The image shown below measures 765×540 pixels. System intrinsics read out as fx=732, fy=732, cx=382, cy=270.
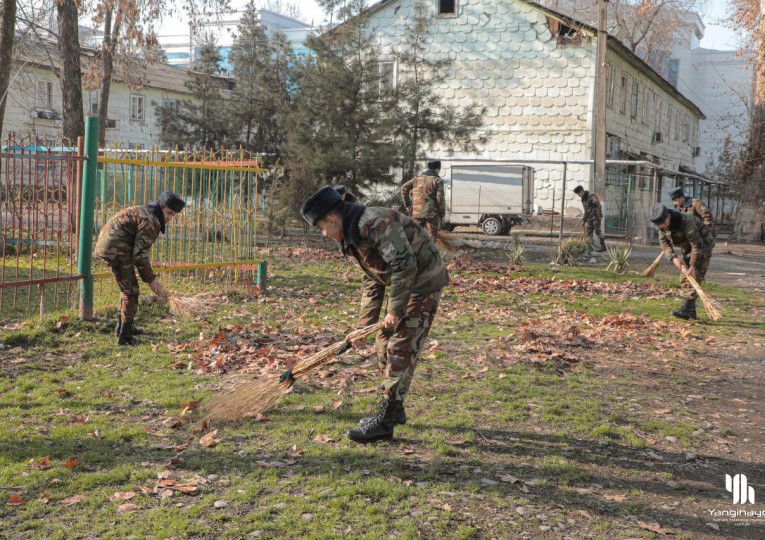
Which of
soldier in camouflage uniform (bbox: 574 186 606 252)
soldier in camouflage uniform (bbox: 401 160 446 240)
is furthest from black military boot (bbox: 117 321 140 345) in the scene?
soldier in camouflage uniform (bbox: 574 186 606 252)

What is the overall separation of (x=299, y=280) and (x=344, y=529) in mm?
8900

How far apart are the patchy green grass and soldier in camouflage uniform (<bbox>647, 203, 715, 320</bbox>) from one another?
2908 mm

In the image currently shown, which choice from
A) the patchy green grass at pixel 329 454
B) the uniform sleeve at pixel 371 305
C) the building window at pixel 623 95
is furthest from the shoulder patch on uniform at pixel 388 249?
the building window at pixel 623 95

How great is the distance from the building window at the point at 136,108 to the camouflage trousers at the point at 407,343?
3571cm

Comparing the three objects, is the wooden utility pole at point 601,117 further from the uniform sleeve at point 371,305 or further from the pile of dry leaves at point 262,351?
the uniform sleeve at point 371,305

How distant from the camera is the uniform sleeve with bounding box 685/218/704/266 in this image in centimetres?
941

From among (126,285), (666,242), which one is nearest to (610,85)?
(666,242)

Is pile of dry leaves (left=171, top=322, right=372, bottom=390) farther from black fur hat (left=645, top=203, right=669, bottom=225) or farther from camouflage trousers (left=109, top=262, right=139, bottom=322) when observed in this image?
black fur hat (left=645, top=203, right=669, bottom=225)

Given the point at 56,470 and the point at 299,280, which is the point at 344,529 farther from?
the point at 299,280

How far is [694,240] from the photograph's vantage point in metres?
9.46

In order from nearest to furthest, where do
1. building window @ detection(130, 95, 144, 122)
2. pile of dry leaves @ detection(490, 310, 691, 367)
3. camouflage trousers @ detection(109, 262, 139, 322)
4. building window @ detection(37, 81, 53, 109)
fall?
camouflage trousers @ detection(109, 262, 139, 322) → pile of dry leaves @ detection(490, 310, 691, 367) → building window @ detection(37, 81, 53, 109) → building window @ detection(130, 95, 144, 122)

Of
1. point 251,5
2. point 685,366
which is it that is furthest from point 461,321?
point 251,5

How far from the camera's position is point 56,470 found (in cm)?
441

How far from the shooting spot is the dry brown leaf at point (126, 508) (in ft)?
12.9
